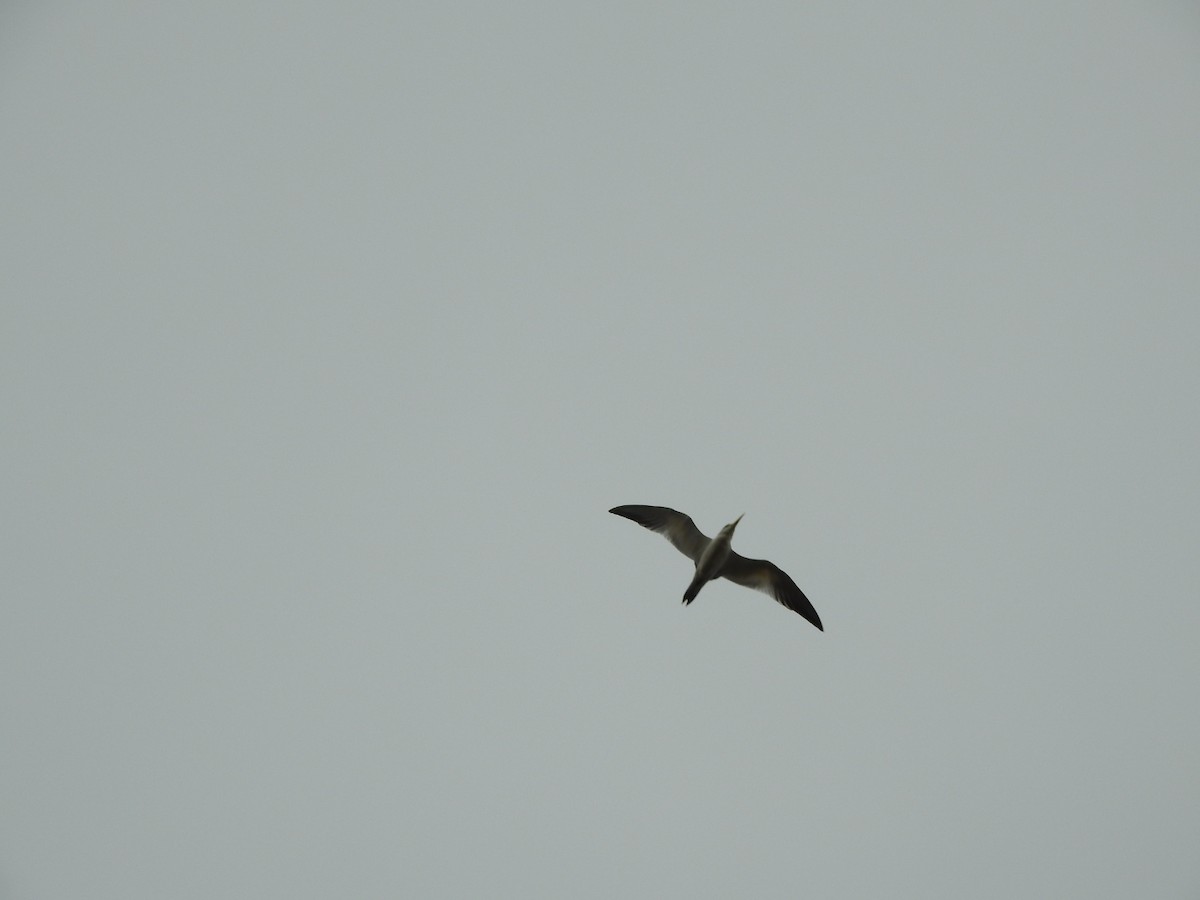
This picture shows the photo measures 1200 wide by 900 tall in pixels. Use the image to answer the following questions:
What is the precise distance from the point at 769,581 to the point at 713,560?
78.7 inches

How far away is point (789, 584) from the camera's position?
20453 mm

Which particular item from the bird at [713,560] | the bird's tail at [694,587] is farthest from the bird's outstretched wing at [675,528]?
the bird's tail at [694,587]

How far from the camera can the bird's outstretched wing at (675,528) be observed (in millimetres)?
19609

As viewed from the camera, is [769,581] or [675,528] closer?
[675,528]

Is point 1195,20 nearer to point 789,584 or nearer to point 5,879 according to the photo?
point 789,584

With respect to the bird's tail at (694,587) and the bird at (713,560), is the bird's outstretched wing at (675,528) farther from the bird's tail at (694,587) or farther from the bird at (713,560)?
the bird's tail at (694,587)

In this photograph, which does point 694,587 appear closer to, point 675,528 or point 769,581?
point 675,528

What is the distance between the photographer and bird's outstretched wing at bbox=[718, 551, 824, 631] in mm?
20062

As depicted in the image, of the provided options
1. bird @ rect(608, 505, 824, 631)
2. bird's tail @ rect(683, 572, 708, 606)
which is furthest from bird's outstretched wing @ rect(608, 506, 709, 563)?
bird's tail @ rect(683, 572, 708, 606)

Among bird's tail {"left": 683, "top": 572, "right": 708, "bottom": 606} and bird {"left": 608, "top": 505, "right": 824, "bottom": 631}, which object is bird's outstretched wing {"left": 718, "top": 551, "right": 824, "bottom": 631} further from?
bird's tail {"left": 683, "top": 572, "right": 708, "bottom": 606}

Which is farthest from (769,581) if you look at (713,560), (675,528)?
(675,528)

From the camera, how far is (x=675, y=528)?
19656 mm

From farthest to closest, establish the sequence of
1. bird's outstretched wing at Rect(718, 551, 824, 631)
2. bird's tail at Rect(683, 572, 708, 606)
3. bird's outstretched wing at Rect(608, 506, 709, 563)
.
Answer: bird's outstretched wing at Rect(718, 551, 824, 631)
bird's outstretched wing at Rect(608, 506, 709, 563)
bird's tail at Rect(683, 572, 708, 606)

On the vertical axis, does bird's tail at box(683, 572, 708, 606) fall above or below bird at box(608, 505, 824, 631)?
below
